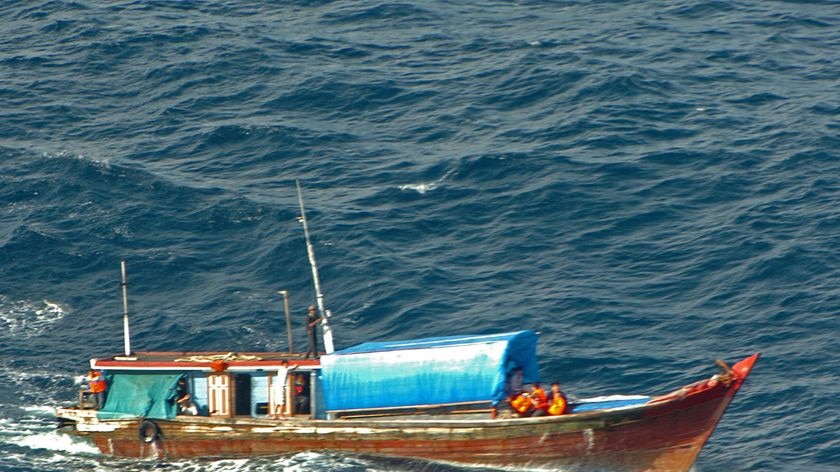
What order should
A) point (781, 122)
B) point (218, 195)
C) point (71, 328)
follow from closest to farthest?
point (71, 328) < point (218, 195) < point (781, 122)

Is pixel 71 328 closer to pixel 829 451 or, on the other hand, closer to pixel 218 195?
pixel 218 195

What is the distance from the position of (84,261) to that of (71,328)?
5.52 metres

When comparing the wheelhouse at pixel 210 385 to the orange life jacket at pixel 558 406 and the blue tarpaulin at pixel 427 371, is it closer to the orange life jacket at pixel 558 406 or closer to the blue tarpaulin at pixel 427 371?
the blue tarpaulin at pixel 427 371

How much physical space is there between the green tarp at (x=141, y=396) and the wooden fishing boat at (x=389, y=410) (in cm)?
4

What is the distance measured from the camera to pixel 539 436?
47.8 metres

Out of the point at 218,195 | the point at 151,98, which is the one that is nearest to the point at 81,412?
the point at 218,195

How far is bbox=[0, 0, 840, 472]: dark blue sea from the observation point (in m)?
57.2

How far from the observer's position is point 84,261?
66625 mm

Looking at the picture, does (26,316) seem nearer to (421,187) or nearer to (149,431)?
(149,431)

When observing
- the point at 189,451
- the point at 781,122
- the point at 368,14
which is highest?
the point at 368,14

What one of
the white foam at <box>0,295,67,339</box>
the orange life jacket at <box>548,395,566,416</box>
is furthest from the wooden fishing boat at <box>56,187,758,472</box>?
the white foam at <box>0,295,67,339</box>

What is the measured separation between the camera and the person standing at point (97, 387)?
173 ft

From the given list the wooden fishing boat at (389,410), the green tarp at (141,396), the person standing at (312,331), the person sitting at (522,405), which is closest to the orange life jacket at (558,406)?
the wooden fishing boat at (389,410)

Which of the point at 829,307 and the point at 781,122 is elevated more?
the point at 781,122
